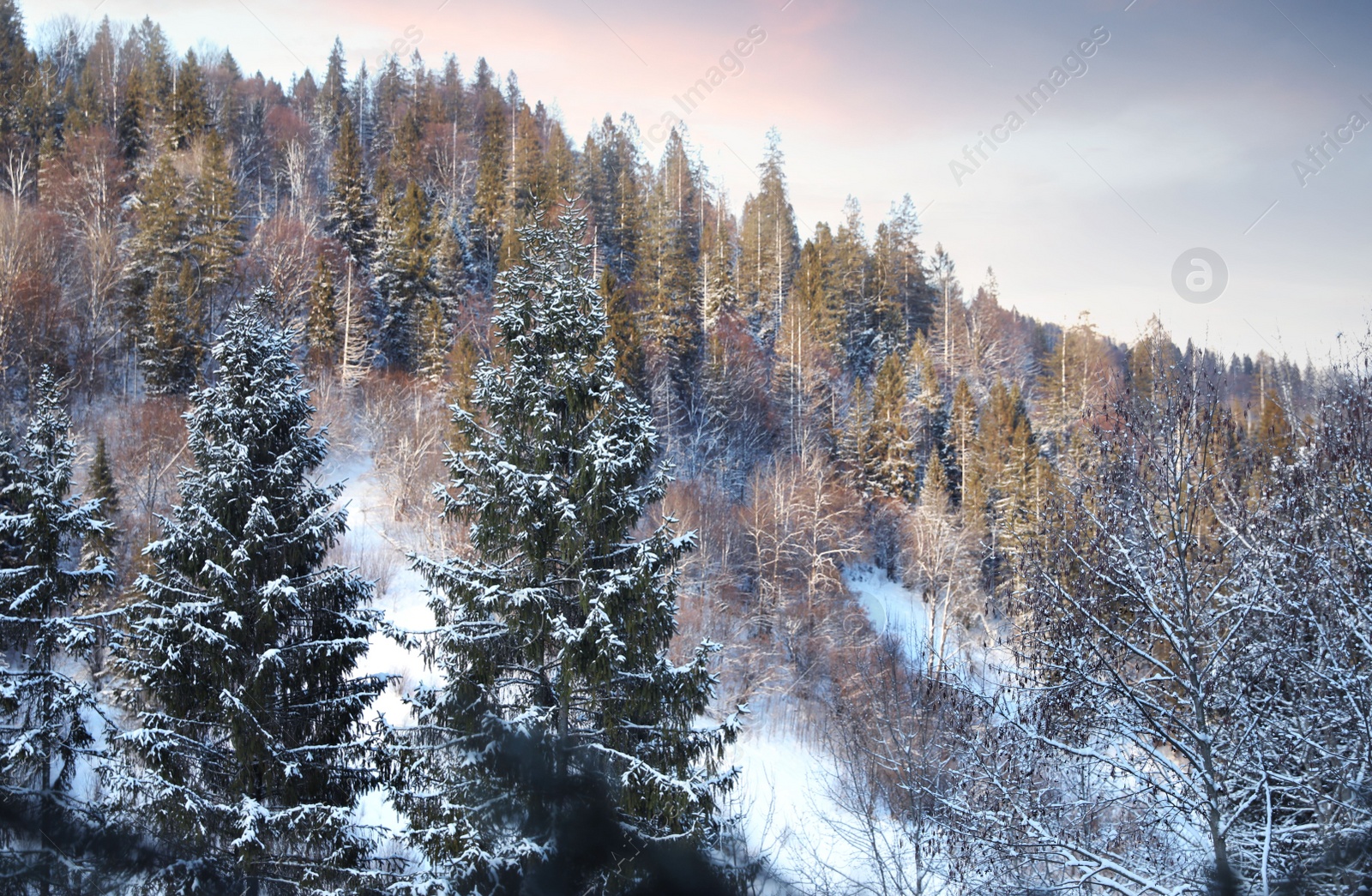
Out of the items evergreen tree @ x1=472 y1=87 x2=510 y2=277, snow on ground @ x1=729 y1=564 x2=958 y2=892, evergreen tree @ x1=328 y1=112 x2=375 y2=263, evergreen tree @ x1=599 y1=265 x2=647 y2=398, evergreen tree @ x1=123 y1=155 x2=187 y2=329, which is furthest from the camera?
evergreen tree @ x1=472 y1=87 x2=510 y2=277

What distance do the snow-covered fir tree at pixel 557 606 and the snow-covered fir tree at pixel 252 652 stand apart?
1.29m

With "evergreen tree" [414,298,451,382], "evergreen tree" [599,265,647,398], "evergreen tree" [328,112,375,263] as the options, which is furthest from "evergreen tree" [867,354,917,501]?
"evergreen tree" [328,112,375,263]

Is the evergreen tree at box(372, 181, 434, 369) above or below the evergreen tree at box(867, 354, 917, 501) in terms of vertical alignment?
above

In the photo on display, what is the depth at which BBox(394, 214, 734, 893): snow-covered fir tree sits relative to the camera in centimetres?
918

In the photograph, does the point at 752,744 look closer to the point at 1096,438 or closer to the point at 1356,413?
the point at 1096,438

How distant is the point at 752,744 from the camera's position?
2062 cm

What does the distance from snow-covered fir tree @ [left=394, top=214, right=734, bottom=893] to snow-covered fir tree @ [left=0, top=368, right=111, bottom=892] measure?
4.14 meters

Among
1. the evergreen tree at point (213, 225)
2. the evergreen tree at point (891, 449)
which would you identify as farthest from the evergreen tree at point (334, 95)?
the evergreen tree at point (891, 449)

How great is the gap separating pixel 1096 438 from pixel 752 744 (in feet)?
45.8

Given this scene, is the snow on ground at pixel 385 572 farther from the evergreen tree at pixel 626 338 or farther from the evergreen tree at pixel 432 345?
the evergreen tree at pixel 626 338

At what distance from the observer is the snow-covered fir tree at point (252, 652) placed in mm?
9383

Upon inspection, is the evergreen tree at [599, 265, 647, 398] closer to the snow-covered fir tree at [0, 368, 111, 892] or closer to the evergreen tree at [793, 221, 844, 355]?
the evergreen tree at [793, 221, 844, 355]

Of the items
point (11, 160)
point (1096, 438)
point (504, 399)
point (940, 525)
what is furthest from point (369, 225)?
point (1096, 438)

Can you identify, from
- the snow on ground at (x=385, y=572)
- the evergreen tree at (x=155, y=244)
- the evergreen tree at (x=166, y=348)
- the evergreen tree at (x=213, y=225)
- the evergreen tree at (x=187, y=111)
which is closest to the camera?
the snow on ground at (x=385, y=572)
